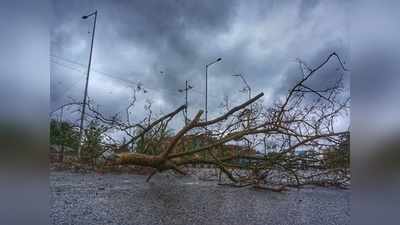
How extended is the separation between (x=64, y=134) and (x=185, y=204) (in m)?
0.39

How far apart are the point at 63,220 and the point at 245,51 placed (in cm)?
57

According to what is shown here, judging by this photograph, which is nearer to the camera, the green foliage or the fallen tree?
the green foliage

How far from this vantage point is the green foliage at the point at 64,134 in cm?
69

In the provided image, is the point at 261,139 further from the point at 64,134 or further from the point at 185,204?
the point at 64,134

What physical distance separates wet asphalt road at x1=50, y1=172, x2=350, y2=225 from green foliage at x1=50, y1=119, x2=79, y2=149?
0.09 meters

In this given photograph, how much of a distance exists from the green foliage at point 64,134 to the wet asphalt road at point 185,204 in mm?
86

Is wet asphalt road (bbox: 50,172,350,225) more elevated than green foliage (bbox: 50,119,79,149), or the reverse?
green foliage (bbox: 50,119,79,149)

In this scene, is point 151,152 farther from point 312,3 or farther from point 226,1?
point 312,3

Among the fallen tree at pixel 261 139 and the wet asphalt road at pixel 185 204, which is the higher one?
the fallen tree at pixel 261 139

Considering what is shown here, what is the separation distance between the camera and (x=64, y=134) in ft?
2.77

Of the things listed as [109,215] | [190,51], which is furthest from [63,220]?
[190,51]

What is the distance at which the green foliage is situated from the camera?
689 millimetres

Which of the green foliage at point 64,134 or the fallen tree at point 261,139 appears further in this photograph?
the fallen tree at point 261,139

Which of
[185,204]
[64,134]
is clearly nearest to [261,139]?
[185,204]
